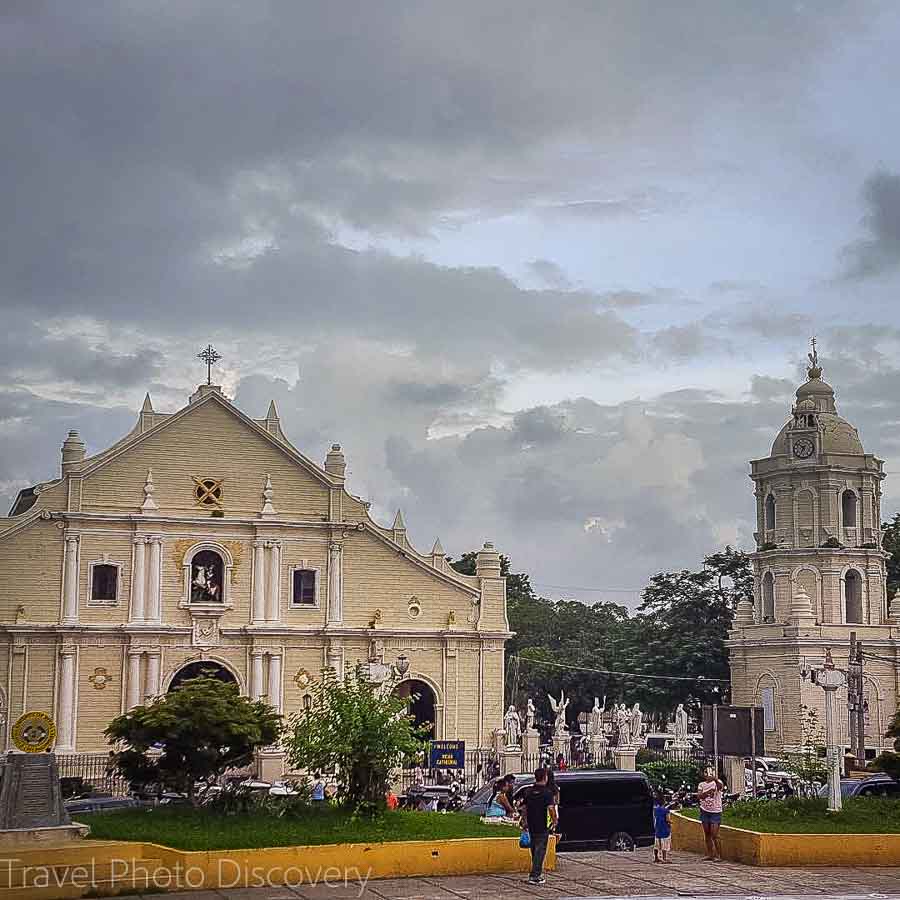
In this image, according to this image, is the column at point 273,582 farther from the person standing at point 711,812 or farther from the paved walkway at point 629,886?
the person standing at point 711,812

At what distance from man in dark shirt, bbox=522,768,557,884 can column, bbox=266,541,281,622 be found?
91.5 ft

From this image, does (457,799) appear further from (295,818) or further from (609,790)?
(295,818)

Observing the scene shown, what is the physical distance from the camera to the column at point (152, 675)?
4538 cm

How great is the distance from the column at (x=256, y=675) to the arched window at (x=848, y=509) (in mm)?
24884

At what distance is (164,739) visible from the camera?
79.2 ft

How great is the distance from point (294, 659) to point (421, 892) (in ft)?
94.7

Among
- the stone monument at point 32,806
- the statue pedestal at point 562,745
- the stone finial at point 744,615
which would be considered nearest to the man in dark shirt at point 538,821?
the stone monument at point 32,806

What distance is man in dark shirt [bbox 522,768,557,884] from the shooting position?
65.0 feet

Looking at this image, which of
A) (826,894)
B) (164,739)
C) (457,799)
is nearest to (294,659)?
(457,799)

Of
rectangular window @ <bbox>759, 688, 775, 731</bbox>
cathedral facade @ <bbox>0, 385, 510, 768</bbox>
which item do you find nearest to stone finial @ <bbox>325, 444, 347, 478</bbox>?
cathedral facade @ <bbox>0, 385, 510, 768</bbox>

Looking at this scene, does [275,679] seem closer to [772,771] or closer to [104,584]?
[104,584]

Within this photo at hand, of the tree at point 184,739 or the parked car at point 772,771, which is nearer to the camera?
the tree at point 184,739

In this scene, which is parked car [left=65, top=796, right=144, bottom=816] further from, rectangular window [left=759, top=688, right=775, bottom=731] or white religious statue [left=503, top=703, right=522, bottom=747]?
rectangular window [left=759, top=688, right=775, bottom=731]

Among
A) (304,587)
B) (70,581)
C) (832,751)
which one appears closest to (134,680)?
(70,581)
